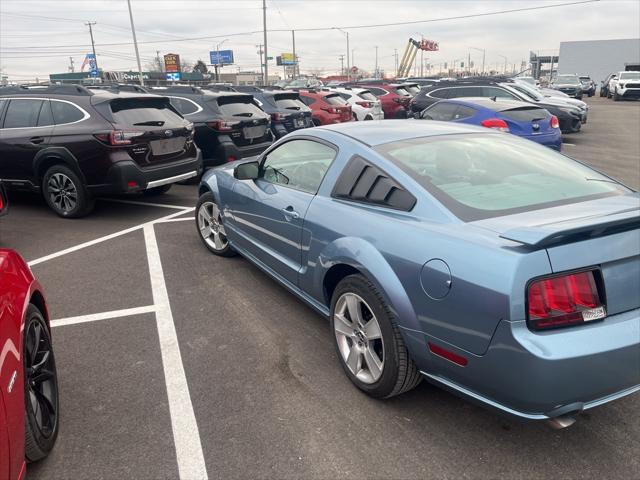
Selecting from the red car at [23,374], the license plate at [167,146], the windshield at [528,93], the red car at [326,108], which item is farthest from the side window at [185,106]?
the windshield at [528,93]

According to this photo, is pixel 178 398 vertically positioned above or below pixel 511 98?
below

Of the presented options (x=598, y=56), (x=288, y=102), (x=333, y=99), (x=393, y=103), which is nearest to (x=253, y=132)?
(x=288, y=102)

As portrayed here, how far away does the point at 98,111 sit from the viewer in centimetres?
643

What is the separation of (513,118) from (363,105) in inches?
290

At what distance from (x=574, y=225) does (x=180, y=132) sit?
6.01 meters

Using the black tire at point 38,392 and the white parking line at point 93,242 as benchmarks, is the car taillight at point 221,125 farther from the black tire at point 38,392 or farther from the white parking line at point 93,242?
the black tire at point 38,392

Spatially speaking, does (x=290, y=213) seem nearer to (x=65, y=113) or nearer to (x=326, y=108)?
(x=65, y=113)

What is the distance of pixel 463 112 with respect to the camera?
9922 millimetres

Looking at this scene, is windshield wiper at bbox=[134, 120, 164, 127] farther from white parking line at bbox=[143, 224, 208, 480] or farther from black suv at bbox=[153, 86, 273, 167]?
white parking line at bbox=[143, 224, 208, 480]

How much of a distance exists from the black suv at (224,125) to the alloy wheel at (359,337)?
5921 millimetres

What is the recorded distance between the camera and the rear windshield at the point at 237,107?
869 centimetres

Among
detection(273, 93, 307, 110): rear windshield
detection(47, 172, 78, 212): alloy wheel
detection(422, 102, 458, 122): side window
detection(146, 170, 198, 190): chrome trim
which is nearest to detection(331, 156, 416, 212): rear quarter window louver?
detection(146, 170, 198, 190): chrome trim

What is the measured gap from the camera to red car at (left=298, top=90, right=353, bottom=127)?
13.4 m

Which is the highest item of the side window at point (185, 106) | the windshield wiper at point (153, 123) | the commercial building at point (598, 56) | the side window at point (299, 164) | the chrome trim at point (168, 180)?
the commercial building at point (598, 56)
